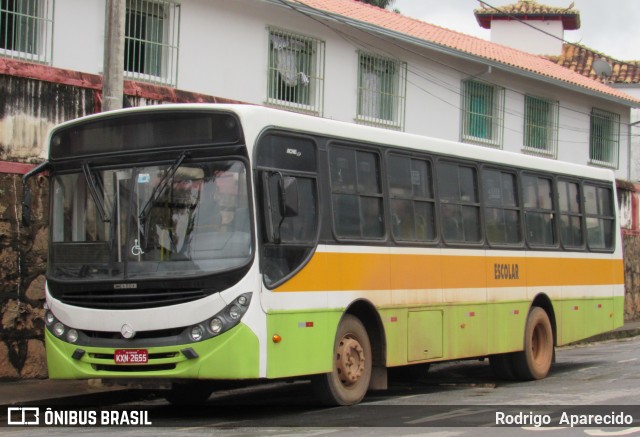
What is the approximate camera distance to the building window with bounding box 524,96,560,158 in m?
26.2

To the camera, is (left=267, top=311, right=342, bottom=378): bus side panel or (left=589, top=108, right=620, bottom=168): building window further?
(left=589, top=108, right=620, bottom=168): building window

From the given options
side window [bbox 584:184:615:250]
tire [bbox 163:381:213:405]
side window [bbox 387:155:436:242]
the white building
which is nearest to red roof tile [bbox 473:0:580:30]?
the white building

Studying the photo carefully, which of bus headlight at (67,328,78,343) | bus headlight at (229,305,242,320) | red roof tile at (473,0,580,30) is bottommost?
bus headlight at (67,328,78,343)

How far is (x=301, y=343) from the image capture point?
10406 millimetres

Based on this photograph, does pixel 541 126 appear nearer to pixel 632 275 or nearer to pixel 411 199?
pixel 632 275

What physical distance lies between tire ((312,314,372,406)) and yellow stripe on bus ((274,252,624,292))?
47 centimetres

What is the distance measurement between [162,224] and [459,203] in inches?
184

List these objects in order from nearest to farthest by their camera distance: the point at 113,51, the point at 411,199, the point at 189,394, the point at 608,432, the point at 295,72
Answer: the point at 608,432 → the point at 189,394 → the point at 411,199 → the point at 113,51 → the point at 295,72

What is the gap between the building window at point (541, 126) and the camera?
85.8ft

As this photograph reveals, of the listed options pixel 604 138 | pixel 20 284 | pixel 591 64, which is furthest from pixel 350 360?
pixel 591 64

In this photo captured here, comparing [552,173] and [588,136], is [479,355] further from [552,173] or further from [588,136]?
[588,136]

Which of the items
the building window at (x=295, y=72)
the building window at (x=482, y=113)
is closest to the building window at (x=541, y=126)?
the building window at (x=482, y=113)

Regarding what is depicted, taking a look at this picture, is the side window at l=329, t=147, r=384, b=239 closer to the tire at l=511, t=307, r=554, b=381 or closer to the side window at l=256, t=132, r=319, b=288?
the side window at l=256, t=132, r=319, b=288

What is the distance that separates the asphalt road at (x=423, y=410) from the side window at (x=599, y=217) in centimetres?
211
